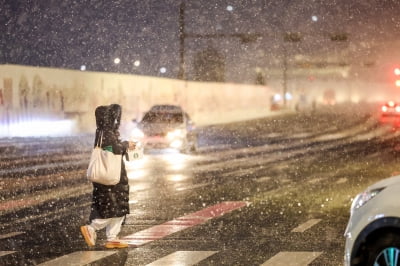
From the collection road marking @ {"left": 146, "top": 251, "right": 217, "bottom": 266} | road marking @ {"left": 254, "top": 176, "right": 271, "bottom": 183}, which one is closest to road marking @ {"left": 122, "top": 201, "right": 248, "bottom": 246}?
road marking @ {"left": 146, "top": 251, "right": 217, "bottom": 266}

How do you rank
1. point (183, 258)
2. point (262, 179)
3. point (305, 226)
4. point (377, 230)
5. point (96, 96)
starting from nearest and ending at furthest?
point (377, 230) → point (183, 258) → point (305, 226) → point (262, 179) → point (96, 96)

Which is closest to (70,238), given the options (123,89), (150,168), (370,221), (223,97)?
(370,221)

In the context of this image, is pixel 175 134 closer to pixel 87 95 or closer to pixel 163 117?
pixel 163 117

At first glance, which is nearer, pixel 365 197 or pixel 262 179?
pixel 365 197

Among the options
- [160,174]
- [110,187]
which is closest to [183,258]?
[110,187]

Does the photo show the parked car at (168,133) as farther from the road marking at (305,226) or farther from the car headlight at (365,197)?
the car headlight at (365,197)

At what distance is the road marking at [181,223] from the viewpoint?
37.0ft

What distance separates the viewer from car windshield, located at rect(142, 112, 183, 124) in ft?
103

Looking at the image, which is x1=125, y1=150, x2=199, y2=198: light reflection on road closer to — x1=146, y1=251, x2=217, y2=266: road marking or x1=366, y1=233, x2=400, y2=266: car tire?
x1=146, y1=251, x2=217, y2=266: road marking

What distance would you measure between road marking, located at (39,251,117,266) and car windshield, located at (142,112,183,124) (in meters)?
21.1

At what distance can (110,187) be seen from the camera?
1027cm

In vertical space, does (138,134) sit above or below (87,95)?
below

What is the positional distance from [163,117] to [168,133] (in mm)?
1553

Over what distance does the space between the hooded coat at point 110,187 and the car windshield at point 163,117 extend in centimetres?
2057
